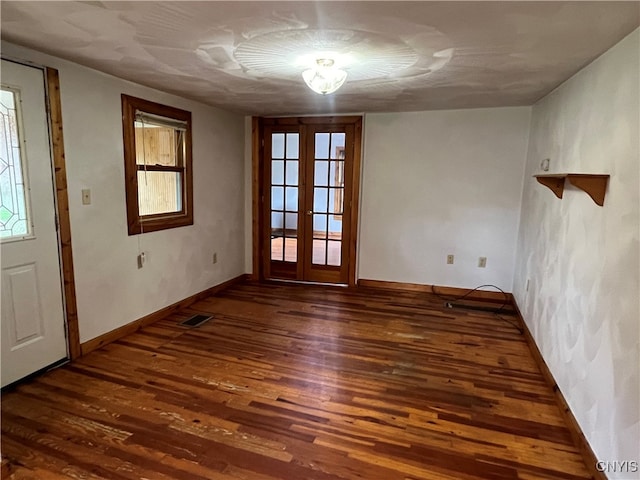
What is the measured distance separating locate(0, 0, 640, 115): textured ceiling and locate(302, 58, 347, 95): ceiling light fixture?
0.38 ft

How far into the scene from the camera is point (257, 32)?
6.53 ft

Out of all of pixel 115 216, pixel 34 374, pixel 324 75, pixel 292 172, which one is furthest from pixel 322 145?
pixel 34 374

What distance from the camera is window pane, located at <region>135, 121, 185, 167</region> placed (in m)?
3.41

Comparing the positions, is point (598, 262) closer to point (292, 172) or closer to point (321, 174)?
point (321, 174)

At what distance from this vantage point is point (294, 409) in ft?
7.71

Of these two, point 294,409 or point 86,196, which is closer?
point 294,409

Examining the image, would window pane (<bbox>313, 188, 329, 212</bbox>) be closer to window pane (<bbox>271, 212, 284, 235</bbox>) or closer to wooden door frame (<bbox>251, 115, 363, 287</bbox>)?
wooden door frame (<bbox>251, 115, 363, 287</bbox>)

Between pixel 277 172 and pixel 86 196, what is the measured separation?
249 centimetres

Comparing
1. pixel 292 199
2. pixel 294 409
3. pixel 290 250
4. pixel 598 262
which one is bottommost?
pixel 294 409

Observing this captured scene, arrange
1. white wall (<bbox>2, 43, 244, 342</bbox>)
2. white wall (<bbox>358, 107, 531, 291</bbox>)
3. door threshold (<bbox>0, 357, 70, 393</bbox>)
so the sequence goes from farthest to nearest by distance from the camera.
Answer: white wall (<bbox>358, 107, 531, 291</bbox>)
white wall (<bbox>2, 43, 244, 342</bbox>)
door threshold (<bbox>0, 357, 70, 393</bbox>)

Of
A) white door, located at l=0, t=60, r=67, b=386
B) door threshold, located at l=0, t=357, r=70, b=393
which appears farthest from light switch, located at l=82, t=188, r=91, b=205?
door threshold, located at l=0, t=357, r=70, b=393

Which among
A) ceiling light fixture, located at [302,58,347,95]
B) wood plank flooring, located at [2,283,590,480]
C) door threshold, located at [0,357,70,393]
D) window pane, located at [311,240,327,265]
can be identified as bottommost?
wood plank flooring, located at [2,283,590,480]

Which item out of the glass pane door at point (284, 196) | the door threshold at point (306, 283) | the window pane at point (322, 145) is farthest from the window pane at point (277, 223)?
the window pane at point (322, 145)

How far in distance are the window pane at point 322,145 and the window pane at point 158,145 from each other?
1640mm
